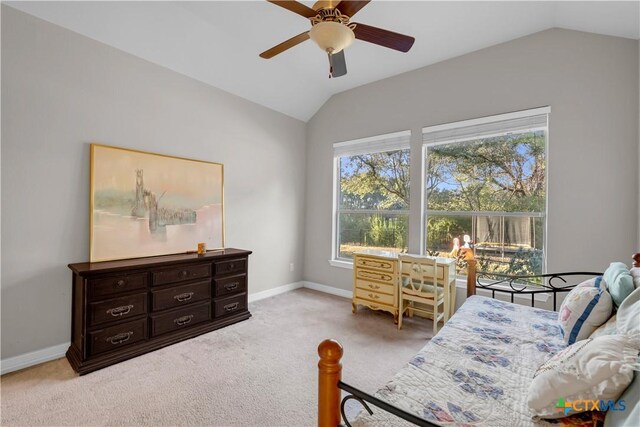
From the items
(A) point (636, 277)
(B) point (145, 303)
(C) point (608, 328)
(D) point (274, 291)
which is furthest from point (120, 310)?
(A) point (636, 277)

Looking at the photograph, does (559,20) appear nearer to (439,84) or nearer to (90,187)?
(439,84)

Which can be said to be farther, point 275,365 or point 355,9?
point 275,365

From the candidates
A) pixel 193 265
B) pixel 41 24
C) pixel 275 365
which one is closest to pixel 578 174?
pixel 275 365

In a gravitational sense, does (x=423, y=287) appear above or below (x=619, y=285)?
below

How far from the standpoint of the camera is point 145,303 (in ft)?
8.36

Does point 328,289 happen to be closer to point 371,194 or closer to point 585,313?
point 371,194

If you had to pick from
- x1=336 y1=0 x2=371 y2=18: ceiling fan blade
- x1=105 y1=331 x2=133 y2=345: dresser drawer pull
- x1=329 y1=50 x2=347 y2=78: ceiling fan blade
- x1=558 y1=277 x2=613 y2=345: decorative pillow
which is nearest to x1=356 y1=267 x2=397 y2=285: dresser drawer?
x1=558 y1=277 x2=613 y2=345: decorative pillow

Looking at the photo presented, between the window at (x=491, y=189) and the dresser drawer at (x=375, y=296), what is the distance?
850mm

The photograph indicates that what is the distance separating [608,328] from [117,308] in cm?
328

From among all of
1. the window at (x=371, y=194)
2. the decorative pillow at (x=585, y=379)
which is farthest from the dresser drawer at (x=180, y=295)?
the decorative pillow at (x=585, y=379)

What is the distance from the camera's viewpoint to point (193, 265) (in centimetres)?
290

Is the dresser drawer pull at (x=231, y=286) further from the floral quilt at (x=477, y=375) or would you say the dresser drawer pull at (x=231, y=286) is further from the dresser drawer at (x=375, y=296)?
the floral quilt at (x=477, y=375)

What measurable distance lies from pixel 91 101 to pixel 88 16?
70 centimetres

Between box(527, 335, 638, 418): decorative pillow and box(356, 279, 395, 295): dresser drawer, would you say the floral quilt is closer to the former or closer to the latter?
box(527, 335, 638, 418): decorative pillow
